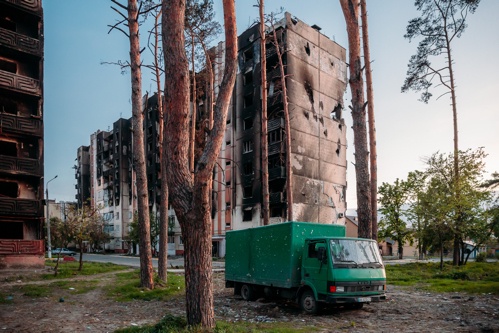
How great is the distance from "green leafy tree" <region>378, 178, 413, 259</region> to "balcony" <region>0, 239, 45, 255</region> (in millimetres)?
42432

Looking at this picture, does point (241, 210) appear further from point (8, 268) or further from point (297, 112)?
point (8, 268)

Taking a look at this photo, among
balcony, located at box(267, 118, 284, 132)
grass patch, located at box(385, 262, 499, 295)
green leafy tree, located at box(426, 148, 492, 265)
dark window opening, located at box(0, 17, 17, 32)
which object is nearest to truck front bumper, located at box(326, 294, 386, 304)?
grass patch, located at box(385, 262, 499, 295)

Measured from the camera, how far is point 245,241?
1523cm

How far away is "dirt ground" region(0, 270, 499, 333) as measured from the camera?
9764 mm

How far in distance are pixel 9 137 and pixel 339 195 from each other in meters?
38.2

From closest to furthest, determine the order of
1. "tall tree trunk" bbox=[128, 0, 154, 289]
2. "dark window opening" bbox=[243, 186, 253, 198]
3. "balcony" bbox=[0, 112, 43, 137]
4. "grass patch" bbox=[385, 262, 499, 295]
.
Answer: "grass patch" bbox=[385, 262, 499, 295]
"tall tree trunk" bbox=[128, 0, 154, 289]
"balcony" bbox=[0, 112, 43, 137]
"dark window opening" bbox=[243, 186, 253, 198]

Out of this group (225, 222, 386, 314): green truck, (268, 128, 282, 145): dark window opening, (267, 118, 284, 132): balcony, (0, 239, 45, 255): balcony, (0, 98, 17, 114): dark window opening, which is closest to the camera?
(225, 222, 386, 314): green truck

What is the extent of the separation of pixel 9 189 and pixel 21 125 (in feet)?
16.2

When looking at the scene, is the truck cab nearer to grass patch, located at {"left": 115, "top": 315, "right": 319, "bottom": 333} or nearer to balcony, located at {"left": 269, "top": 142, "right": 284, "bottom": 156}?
grass patch, located at {"left": 115, "top": 315, "right": 319, "bottom": 333}

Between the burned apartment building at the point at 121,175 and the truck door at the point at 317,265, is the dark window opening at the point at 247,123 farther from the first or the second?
the truck door at the point at 317,265

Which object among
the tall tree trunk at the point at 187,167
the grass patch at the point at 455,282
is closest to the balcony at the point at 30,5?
the tall tree trunk at the point at 187,167

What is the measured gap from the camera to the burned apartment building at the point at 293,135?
46406 millimetres

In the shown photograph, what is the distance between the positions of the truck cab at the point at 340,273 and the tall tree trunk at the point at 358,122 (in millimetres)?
2560

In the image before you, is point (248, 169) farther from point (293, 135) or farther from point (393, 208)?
point (393, 208)
